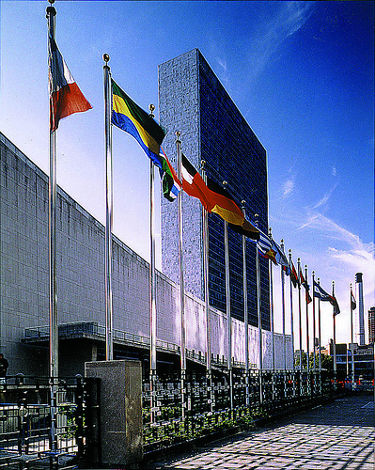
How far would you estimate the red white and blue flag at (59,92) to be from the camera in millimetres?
11992

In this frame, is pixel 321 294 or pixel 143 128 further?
pixel 321 294

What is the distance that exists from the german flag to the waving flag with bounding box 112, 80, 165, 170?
103 inches

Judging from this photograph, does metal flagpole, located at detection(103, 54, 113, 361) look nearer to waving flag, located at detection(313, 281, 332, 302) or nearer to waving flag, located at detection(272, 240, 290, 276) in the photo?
waving flag, located at detection(272, 240, 290, 276)

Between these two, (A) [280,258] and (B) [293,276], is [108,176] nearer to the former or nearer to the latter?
(A) [280,258]

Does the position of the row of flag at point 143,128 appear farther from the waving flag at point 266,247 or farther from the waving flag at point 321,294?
the waving flag at point 321,294

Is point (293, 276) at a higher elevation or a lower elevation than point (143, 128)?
lower

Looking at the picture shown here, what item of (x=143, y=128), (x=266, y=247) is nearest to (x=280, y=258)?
(x=266, y=247)

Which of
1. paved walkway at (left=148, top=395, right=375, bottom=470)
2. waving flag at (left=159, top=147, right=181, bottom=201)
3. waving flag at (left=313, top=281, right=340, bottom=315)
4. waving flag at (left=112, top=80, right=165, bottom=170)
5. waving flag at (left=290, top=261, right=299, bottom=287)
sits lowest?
paved walkway at (left=148, top=395, right=375, bottom=470)

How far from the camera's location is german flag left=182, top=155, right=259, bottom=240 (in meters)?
17.7

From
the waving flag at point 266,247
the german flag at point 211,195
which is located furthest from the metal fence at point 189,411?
the waving flag at point 266,247

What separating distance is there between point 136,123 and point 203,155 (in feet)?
355

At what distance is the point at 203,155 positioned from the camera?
397ft

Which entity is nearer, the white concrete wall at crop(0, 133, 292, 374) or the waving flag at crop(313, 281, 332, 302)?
the white concrete wall at crop(0, 133, 292, 374)

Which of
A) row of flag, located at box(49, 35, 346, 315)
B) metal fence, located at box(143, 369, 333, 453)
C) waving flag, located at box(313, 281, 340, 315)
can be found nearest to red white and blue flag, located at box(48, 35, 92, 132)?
row of flag, located at box(49, 35, 346, 315)
